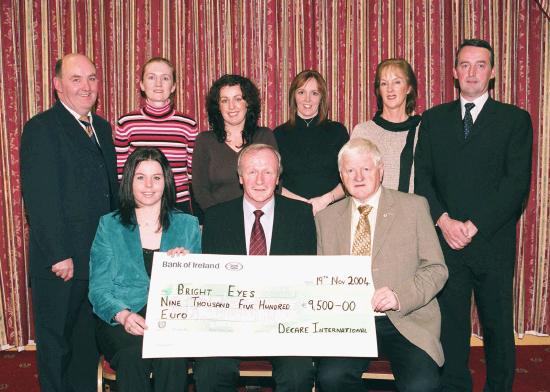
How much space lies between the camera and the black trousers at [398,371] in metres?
2.57

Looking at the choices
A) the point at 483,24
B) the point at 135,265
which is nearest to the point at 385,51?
the point at 483,24

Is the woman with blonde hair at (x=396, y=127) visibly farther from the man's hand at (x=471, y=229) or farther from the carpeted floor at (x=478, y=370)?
the carpeted floor at (x=478, y=370)

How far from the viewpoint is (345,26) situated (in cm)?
449

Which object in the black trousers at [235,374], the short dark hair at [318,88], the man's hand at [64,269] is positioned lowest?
the black trousers at [235,374]

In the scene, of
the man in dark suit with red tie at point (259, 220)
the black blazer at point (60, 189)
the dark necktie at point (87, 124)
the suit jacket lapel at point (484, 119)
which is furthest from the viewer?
the dark necktie at point (87, 124)

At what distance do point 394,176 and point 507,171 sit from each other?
72 centimetres

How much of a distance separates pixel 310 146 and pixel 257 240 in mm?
1113

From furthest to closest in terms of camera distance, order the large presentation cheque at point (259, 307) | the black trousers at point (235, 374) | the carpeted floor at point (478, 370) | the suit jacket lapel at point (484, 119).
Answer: the carpeted floor at point (478, 370) → the suit jacket lapel at point (484, 119) → the black trousers at point (235, 374) → the large presentation cheque at point (259, 307)

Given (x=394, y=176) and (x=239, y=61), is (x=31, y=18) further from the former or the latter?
(x=394, y=176)

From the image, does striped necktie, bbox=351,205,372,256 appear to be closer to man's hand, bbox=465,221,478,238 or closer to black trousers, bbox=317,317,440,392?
black trousers, bbox=317,317,440,392

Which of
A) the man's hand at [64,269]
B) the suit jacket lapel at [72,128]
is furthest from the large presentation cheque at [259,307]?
the suit jacket lapel at [72,128]

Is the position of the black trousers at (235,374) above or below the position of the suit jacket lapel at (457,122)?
below

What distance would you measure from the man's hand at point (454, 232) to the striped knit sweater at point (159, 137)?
1754mm

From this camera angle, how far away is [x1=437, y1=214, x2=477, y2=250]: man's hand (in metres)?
3.21
